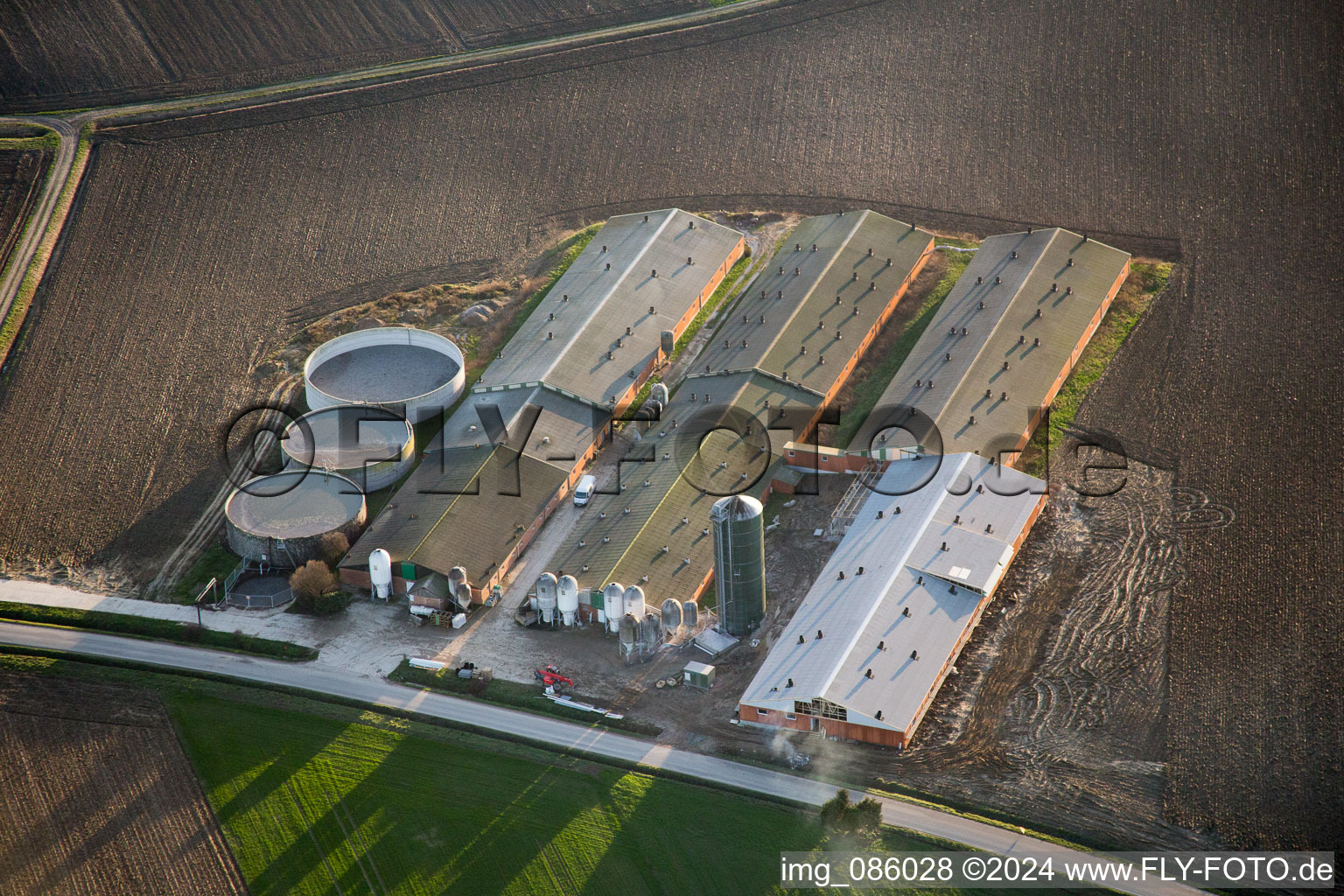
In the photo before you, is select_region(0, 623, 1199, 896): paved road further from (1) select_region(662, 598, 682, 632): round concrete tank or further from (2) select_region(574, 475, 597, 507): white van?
(2) select_region(574, 475, 597, 507): white van

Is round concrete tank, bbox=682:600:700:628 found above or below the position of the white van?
below

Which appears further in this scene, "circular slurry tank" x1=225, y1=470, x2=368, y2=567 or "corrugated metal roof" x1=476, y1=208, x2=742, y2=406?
"corrugated metal roof" x1=476, y1=208, x2=742, y2=406

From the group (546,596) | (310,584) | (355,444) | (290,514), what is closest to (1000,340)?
(546,596)

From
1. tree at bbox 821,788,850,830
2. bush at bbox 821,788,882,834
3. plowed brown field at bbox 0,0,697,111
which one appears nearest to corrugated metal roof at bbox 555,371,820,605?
tree at bbox 821,788,850,830

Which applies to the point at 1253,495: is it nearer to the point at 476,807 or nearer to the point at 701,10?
the point at 476,807

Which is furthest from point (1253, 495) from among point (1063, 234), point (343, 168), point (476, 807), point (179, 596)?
point (343, 168)

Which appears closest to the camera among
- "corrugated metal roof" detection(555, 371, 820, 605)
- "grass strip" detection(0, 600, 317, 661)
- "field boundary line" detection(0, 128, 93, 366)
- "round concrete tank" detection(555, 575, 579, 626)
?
"grass strip" detection(0, 600, 317, 661)

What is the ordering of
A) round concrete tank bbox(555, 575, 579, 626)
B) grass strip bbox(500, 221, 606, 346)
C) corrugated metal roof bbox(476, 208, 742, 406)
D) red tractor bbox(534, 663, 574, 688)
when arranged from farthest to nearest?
grass strip bbox(500, 221, 606, 346), corrugated metal roof bbox(476, 208, 742, 406), round concrete tank bbox(555, 575, 579, 626), red tractor bbox(534, 663, 574, 688)
